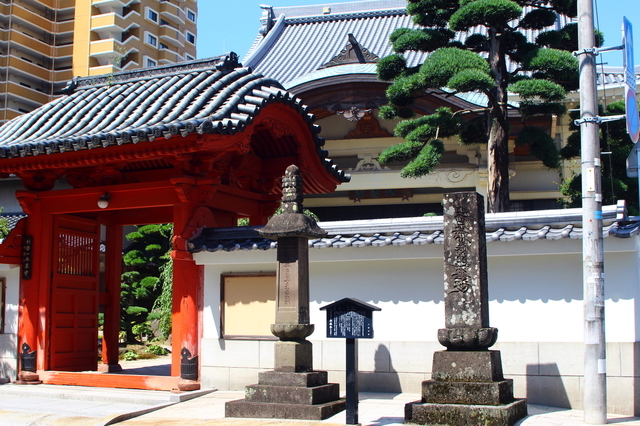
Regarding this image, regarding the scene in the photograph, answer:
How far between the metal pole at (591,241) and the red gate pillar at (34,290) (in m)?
9.29

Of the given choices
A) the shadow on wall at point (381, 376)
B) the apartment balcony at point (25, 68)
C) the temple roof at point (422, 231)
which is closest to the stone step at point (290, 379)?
the shadow on wall at point (381, 376)

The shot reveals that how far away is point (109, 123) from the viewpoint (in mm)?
12273

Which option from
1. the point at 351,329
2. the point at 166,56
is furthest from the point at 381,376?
the point at 166,56

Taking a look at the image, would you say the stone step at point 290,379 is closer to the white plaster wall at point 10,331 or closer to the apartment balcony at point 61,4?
the white plaster wall at point 10,331

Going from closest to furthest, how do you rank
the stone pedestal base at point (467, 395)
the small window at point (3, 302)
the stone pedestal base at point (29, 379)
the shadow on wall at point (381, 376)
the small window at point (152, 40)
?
the stone pedestal base at point (467, 395) → the shadow on wall at point (381, 376) → the stone pedestal base at point (29, 379) → the small window at point (3, 302) → the small window at point (152, 40)

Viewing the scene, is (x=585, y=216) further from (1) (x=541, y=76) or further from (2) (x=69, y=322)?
(2) (x=69, y=322)

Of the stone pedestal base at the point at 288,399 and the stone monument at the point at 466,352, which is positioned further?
the stone pedestal base at the point at 288,399

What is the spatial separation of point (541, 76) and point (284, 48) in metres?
15.5

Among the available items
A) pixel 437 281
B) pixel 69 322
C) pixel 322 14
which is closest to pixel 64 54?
pixel 322 14

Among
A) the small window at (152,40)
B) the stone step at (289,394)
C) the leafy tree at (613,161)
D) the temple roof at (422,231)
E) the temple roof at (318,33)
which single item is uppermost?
the small window at (152,40)

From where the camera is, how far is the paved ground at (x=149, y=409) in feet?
29.6

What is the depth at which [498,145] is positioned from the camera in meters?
13.8

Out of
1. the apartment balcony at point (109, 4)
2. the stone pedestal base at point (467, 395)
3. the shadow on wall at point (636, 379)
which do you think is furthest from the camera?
the apartment balcony at point (109, 4)

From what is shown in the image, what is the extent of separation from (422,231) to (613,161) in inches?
271
